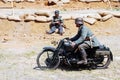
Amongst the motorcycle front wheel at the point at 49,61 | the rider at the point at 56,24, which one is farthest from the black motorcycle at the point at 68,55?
the rider at the point at 56,24

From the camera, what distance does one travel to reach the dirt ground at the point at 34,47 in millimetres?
10914

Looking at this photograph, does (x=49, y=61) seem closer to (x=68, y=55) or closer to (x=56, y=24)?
(x=68, y=55)

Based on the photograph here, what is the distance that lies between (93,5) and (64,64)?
10224 mm

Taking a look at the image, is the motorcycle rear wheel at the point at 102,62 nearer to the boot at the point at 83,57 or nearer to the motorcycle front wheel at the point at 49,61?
the boot at the point at 83,57

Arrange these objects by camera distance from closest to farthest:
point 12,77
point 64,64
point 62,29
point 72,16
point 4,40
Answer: point 12,77, point 64,64, point 4,40, point 62,29, point 72,16

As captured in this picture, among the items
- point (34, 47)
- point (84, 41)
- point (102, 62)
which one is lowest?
point (34, 47)

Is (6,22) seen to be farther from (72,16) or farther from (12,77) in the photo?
(12,77)

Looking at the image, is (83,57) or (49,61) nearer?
(83,57)

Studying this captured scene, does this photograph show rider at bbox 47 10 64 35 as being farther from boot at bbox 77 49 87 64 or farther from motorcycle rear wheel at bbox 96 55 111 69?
boot at bbox 77 49 87 64

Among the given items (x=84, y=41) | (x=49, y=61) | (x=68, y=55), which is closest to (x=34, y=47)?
(x=49, y=61)

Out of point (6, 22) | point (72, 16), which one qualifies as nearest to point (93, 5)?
point (72, 16)

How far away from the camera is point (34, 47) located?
1429 centimetres

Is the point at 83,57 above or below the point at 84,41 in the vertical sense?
below

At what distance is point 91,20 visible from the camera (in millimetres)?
17312
